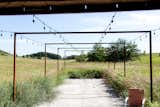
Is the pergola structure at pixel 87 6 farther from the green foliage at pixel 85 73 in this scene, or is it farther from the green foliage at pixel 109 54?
the green foliage at pixel 109 54

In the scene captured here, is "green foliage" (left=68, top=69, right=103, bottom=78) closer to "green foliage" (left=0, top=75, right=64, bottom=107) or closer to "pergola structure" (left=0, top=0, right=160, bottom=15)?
"green foliage" (left=0, top=75, right=64, bottom=107)

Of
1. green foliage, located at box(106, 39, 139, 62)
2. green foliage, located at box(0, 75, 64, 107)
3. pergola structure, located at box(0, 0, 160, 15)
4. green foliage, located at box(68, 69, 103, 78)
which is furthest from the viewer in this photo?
green foliage, located at box(68, 69, 103, 78)

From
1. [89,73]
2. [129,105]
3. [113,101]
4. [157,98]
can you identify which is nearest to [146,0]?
[157,98]

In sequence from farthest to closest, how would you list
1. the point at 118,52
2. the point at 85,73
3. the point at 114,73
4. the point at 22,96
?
the point at 118,52 → the point at 85,73 → the point at 114,73 → the point at 22,96

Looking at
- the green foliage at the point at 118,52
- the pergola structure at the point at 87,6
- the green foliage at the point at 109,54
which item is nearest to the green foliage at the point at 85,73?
the green foliage at the point at 118,52

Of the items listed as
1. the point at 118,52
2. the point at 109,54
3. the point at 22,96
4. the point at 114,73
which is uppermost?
the point at 118,52

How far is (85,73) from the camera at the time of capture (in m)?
40.0

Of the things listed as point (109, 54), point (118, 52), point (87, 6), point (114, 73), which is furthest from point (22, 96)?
point (109, 54)

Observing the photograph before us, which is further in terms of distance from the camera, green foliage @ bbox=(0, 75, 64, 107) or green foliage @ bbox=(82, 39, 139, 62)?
green foliage @ bbox=(82, 39, 139, 62)

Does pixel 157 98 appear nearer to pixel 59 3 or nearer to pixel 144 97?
pixel 144 97

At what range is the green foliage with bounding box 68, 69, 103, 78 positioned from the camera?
3899 centimetres

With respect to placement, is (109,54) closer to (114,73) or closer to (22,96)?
(114,73)

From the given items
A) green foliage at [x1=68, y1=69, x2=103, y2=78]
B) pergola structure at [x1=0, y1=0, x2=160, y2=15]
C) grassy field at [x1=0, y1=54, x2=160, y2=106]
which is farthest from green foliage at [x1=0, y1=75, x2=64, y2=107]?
green foliage at [x1=68, y1=69, x2=103, y2=78]

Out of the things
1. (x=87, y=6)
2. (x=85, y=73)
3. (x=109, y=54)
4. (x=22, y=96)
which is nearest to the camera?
(x=87, y=6)
